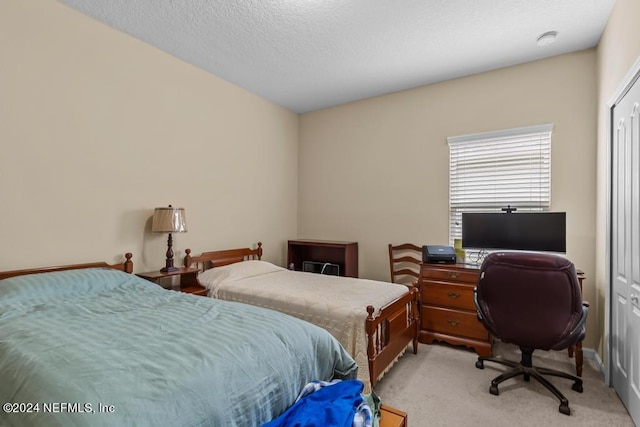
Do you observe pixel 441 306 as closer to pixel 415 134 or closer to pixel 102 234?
pixel 415 134

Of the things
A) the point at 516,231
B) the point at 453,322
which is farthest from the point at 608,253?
the point at 453,322

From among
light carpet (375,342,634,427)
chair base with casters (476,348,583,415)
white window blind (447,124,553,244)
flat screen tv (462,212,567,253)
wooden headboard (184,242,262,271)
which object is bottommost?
light carpet (375,342,634,427)

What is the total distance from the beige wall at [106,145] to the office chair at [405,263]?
1822mm

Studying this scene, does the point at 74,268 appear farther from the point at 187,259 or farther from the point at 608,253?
the point at 608,253

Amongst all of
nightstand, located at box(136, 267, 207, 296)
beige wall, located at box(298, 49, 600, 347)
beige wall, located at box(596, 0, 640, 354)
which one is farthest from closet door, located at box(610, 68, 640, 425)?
nightstand, located at box(136, 267, 207, 296)

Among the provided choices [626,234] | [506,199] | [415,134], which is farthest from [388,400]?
[415,134]

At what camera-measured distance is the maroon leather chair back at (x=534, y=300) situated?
6.96 ft

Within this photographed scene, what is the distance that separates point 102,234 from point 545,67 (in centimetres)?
440

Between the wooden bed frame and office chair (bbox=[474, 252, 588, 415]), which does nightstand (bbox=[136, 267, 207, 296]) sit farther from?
office chair (bbox=[474, 252, 588, 415])

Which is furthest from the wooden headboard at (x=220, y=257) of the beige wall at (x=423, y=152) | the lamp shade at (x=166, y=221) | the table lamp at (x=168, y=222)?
the beige wall at (x=423, y=152)

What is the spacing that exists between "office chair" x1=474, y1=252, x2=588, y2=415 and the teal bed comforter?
125 cm

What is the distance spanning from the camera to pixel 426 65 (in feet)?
10.9

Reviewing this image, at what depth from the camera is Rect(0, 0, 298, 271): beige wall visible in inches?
88.5

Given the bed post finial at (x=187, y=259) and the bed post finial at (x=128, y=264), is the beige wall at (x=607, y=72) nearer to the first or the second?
the bed post finial at (x=187, y=259)
